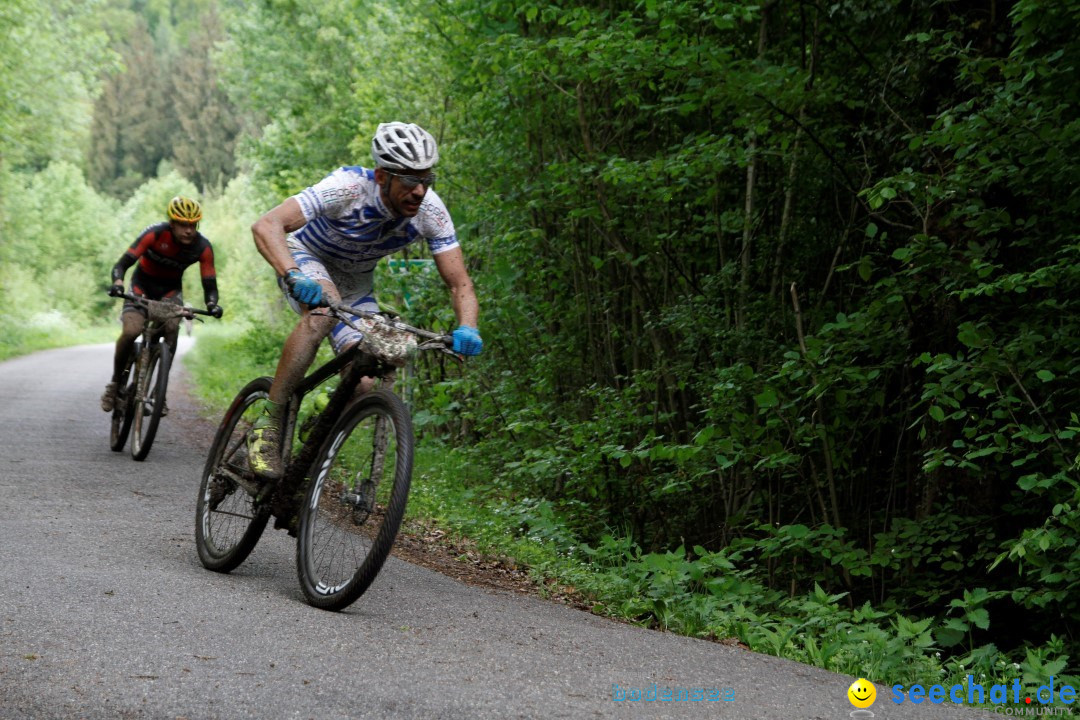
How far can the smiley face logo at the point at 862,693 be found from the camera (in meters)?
4.16

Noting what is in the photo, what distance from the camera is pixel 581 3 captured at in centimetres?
1072

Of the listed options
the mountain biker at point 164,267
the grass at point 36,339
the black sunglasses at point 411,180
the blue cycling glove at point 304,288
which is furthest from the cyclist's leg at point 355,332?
the grass at point 36,339

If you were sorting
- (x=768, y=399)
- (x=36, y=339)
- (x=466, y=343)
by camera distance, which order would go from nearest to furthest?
(x=466, y=343) → (x=768, y=399) → (x=36, y=339)

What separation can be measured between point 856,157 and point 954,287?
2.06 meters

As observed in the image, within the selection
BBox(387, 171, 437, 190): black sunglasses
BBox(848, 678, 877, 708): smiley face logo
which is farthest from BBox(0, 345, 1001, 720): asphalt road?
BBox(387, 171, 437, 190): black sunglasses

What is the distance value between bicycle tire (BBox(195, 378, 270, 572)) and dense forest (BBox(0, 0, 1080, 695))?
2.24 m

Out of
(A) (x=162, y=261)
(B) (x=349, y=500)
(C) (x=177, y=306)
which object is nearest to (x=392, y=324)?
(B) (x=349, y=500)

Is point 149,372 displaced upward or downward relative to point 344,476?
upward

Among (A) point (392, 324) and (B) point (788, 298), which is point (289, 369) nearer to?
(A) point (392, 324)

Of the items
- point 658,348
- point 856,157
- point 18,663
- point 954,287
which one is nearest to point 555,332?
point 658,348

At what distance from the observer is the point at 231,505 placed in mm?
6113

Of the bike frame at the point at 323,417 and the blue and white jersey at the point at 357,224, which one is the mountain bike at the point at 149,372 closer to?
the blue and white jersey at the point at 357,224

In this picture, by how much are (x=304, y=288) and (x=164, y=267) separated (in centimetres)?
600

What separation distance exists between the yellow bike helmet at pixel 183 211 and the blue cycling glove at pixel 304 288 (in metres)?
5.25
